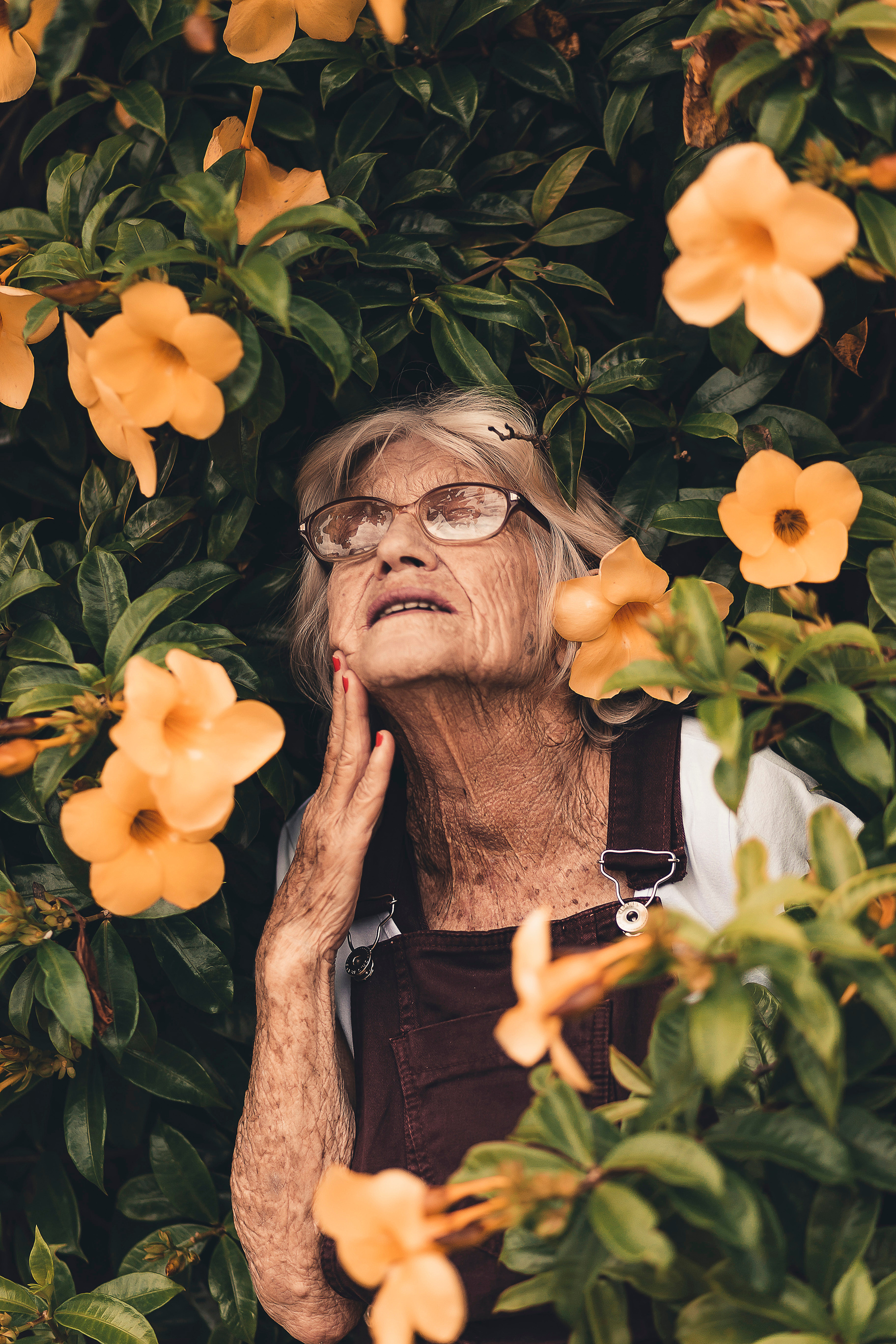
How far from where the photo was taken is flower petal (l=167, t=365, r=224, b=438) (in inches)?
49.9

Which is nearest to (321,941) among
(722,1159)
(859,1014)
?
(722,1159)

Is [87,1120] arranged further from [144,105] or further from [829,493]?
[144,105]

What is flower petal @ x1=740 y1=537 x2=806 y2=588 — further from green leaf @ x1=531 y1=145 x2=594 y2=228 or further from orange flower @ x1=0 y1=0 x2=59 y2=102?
orange flower @ x1=0 y1=0 x2=59 y2=102

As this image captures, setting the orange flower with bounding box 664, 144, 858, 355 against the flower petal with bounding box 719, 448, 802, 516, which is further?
the flower petal with bounding box 719, 448, 802, 516

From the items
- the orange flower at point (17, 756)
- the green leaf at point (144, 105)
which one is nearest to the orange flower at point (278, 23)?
the green leaf at point (144, 105)

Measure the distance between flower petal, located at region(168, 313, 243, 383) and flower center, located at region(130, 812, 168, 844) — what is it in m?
0.56

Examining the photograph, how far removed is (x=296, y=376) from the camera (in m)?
2.07

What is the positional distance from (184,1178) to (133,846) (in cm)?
94

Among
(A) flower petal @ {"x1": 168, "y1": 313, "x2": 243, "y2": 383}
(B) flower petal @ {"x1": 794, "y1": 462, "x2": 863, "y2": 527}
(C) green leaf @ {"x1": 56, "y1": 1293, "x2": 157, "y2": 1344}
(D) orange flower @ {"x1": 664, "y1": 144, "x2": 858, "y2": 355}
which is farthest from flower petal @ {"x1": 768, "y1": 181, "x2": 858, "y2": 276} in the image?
(C) green leaf @ {"x1": 56, "y1": 1293, "x2": 157, "y2": 1344}

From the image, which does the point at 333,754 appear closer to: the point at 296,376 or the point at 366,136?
the point at 296,376

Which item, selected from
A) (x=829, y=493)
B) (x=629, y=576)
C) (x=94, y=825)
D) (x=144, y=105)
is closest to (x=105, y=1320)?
(x=94, y=825)

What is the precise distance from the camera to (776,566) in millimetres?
1427

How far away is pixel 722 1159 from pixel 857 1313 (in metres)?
0.17

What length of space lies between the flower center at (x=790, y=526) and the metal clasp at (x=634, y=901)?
1.73 ft
